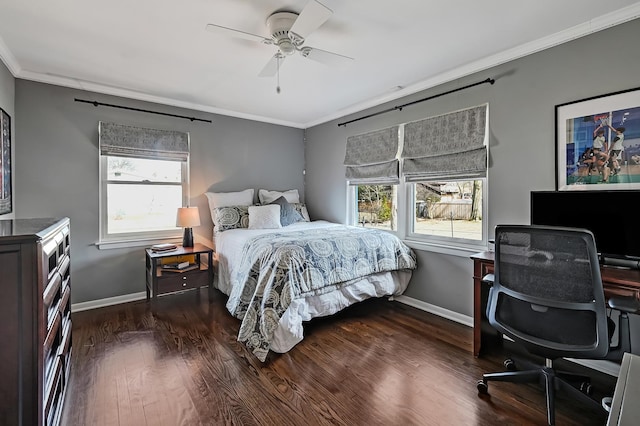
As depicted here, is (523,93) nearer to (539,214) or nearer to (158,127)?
(539,214)

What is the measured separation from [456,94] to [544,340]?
7.46ft

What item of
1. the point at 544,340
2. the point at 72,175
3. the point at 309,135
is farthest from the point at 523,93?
the point at 72,175

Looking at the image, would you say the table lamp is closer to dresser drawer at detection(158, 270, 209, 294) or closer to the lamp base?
the lamp base

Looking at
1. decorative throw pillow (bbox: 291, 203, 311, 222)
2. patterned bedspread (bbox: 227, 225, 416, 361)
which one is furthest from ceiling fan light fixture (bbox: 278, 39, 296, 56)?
decorative throw pillow (bbox: 291, 203, 311, 222)

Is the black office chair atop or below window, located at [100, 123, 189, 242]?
below

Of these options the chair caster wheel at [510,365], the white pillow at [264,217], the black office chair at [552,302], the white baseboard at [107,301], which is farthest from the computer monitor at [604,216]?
the white baseboard at [107,301]

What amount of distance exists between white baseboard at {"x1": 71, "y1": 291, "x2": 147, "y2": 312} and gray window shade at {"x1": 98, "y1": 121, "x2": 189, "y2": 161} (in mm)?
1614

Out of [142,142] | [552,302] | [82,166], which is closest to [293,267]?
[552,302]

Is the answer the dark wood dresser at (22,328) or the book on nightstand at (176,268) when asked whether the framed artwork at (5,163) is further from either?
the dark wood dresser at (22,328)

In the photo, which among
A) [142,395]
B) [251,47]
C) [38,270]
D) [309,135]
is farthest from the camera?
[309,135]

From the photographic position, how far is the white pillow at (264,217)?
12.5 feet

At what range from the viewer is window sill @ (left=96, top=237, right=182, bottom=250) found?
134 inches

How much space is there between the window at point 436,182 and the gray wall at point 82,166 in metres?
2.07

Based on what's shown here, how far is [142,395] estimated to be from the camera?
6.15ft
